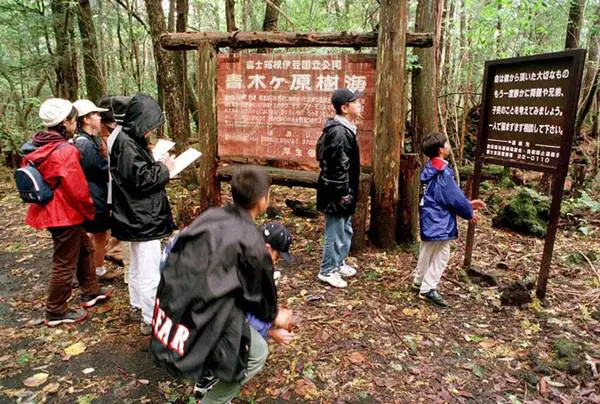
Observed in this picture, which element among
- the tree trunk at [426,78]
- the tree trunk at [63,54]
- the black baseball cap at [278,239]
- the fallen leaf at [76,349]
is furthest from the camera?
the tree trunk at [63,54]

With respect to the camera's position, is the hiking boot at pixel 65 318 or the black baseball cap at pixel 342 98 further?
the black baseball cap at pixel 342 98

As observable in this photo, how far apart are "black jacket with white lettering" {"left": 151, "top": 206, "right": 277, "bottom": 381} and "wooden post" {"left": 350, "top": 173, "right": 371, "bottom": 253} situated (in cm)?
330

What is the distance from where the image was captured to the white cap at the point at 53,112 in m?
3.70

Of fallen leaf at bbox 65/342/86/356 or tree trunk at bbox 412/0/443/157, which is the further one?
tree trunk at bbox 412/0/443/157

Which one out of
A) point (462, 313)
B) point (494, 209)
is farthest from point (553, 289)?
point (494, 209)

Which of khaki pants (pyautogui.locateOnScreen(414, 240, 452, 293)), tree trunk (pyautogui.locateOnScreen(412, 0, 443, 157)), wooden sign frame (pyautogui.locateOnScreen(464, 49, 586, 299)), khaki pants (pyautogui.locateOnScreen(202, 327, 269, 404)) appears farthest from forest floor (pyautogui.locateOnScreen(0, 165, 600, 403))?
tree trunk (pyautogui.locateOnScreen(412, 0, 443, 157))

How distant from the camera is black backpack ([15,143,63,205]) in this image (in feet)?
11.8

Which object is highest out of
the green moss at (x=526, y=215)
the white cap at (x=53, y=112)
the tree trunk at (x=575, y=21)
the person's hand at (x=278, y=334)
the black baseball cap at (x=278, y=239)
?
the tree trunk at (x=575, y=21)

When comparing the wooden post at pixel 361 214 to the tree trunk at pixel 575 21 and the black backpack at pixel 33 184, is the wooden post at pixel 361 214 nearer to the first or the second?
the black backpack at pixel 33 184

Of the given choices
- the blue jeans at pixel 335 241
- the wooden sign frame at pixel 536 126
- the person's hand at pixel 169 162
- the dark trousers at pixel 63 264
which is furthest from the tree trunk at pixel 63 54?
the wooden sign frame at pixel 536 126

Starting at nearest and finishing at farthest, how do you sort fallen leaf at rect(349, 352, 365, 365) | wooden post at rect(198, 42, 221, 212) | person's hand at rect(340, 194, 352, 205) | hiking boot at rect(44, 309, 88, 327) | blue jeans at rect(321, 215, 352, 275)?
1. fallen leaf at rect(349, 352, 365, 365)
2. hiking boot at rect(44, 309, 88, 327)
3. person's hand at rect(340, 194, 352, 205)
4. blue jeans at rect(321, 215, 352, 275)
5. wooden post at rect(198, 42, 221, 212)

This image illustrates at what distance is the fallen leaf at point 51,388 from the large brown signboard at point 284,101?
145 inches

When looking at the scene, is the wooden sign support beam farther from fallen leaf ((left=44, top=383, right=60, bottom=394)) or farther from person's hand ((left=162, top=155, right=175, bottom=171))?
fallen leaf ((left=44, top=383, right=60, bottom=394))

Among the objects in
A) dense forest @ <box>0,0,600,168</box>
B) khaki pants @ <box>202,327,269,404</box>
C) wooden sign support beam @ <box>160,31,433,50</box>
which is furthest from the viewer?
dense forest @ <box>0,0,600,168</box>
